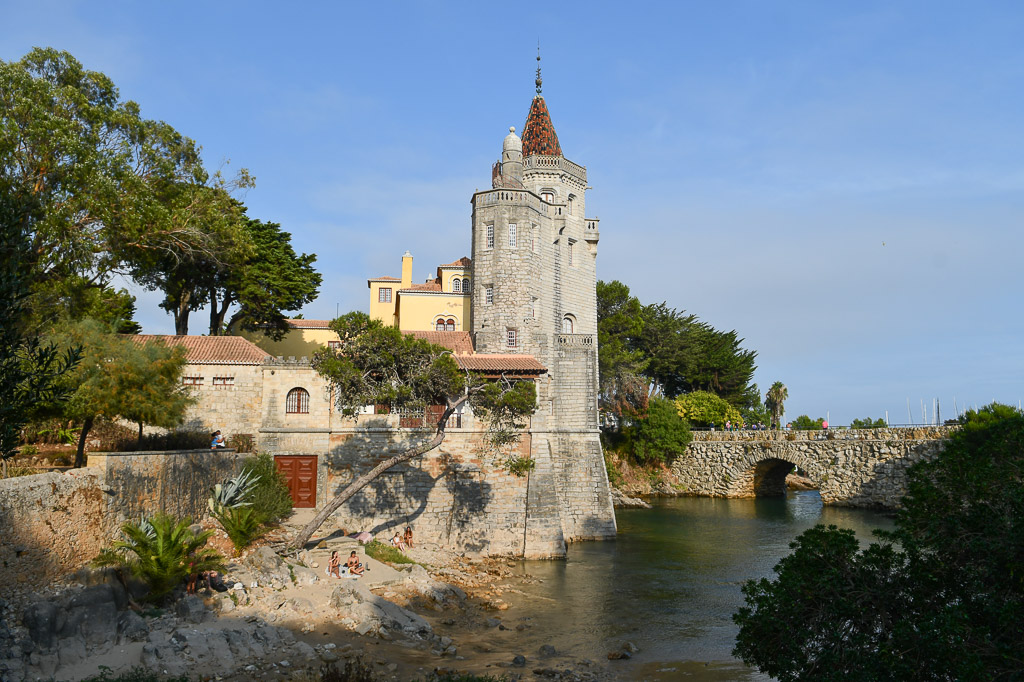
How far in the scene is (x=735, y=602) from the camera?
25031 millimetres

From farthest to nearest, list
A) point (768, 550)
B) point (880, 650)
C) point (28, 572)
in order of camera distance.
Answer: point (768, 550) → point (28, 572) → point (880, 650)

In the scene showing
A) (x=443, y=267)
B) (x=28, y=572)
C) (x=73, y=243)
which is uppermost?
(x=443, y=267)

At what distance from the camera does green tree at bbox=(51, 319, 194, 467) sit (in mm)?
20250

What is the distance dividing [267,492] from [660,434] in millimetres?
35795

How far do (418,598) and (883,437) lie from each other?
119 feet

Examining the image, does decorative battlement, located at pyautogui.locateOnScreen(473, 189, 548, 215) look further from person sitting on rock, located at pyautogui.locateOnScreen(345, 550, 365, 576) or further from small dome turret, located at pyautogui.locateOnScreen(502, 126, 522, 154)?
person sitting on rock, located at pyautogui.locateOnScreen(345, 550, 365, 576)

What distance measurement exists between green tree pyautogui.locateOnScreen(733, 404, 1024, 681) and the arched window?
22265 millimetres

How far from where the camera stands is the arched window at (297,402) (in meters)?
29.8

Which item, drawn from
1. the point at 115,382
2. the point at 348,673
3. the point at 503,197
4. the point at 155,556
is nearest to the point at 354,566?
the point at 155,556

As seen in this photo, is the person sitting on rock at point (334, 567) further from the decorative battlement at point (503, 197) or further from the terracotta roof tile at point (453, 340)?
the decorative battlement at point (503, 197)

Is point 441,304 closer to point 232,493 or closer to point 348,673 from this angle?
point 232,493

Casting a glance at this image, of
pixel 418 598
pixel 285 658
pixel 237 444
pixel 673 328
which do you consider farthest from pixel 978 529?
pixel 673 328

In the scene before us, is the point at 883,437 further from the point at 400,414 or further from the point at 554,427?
the point at 400,414

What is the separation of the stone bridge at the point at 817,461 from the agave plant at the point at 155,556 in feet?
128
